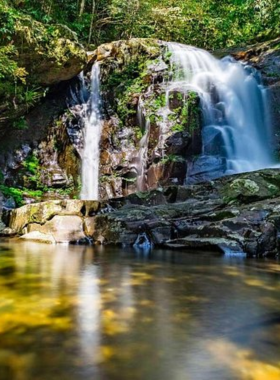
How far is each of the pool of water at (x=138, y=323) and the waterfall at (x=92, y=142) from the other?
7.83 metres

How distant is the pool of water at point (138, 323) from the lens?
6.10ft

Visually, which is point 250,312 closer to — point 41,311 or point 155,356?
point 155,356

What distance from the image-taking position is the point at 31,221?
8.61m

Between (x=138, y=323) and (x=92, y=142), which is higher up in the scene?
(x=92, y=142)

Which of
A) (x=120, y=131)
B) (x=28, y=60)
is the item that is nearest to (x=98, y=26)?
(x=120, y=131)

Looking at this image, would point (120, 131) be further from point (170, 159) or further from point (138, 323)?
point (138, 323)

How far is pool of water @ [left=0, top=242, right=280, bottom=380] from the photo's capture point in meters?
1.86

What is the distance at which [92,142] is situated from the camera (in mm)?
12984

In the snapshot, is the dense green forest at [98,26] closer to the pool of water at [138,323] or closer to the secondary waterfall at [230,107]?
the secondary waterfall at [230,107]

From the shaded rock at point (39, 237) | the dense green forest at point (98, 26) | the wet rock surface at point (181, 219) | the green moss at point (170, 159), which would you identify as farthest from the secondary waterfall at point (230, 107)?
the shaded rock at point (39, 237)

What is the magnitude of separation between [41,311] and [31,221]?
6.17 metres

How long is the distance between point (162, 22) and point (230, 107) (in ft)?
34.8

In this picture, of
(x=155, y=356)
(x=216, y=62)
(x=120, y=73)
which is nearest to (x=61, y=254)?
(x=155, y=356)

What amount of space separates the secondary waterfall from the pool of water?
7317 millimetres
